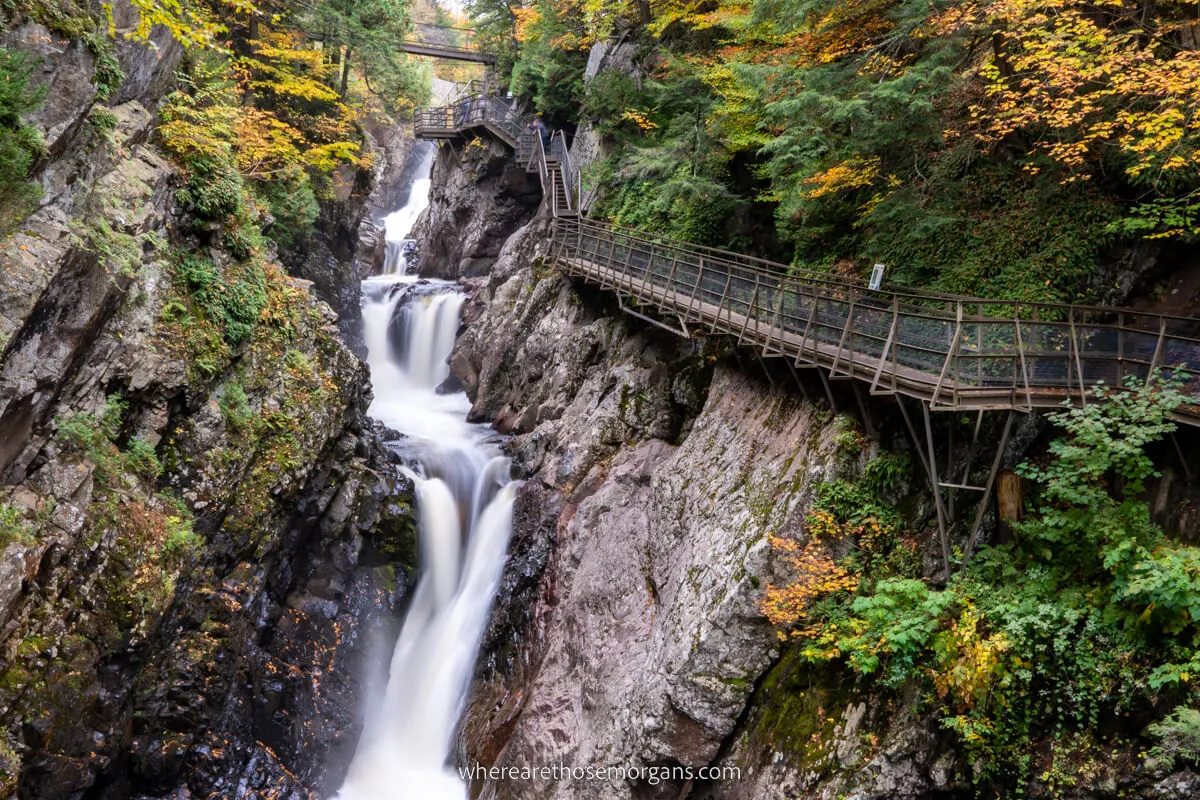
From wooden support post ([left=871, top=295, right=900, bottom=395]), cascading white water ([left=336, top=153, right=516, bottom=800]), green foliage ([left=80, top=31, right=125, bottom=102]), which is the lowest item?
cascading white water ([left=336, top=153, right=516, bottom=800])

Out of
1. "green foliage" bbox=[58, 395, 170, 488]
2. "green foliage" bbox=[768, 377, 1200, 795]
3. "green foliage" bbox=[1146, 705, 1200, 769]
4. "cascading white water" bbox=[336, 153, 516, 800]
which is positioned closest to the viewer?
"green foliage" bbox=[1146, 705, 1200, 769]

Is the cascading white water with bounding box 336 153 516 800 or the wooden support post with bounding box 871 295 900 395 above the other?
the wooden support post with bounding box 871 295 900 395

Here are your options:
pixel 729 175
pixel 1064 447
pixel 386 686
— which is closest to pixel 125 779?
pixel 386 686

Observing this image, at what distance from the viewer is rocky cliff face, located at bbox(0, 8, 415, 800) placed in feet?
25.6

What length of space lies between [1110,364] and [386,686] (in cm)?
1294

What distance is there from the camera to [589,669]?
10977 millimetres

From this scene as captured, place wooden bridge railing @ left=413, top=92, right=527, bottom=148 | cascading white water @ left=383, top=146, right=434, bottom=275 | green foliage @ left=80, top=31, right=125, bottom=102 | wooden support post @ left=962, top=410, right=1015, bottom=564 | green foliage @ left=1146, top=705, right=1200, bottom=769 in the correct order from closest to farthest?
green foliage @ left=1146, top=705, right=1200, bottom=769
wooden support post @ left=962, top=410, right=1015, bottom=564
green foliage @ left=80, top=31, right=125, bottom=102
wooden bridge railing @ left=413, top=92, right=527, bottom=148
cascading white water @ left=383, top=146, right=434, bottom=275

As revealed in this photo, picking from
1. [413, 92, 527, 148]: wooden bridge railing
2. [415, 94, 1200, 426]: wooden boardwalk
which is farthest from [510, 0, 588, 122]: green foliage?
[415, 94, 1200, 426]: wooden boardwalk

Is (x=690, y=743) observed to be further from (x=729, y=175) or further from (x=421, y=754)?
(x=729, y=175)

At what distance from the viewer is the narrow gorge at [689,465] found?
22.7ft

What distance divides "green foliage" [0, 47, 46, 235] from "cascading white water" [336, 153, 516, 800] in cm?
927

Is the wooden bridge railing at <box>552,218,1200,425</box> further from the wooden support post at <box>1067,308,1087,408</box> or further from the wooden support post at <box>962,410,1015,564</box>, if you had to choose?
the wooden support post at <box>962,410,1015,564</box>

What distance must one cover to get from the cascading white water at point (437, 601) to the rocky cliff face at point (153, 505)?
2.37 feet

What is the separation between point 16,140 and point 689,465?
32.3ft
